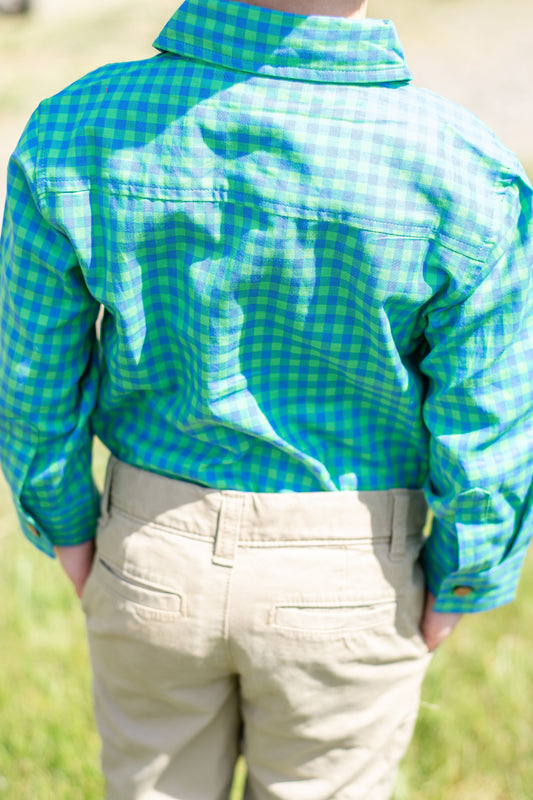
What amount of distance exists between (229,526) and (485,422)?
1.54 feet

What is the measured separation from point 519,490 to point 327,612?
0.41 m

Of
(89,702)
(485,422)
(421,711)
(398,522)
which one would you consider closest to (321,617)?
(398,522)

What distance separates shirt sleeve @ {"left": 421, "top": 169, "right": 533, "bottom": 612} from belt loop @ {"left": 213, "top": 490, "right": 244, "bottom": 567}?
1.17ft

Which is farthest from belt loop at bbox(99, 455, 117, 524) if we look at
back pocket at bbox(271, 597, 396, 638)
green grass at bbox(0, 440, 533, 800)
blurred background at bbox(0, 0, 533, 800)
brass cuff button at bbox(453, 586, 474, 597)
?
green grass at bbox(0, 440, 533, 800)

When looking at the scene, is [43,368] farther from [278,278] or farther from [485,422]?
[485,422]

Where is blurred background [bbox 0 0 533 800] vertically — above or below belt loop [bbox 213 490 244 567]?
below

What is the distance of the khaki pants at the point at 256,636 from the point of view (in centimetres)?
149

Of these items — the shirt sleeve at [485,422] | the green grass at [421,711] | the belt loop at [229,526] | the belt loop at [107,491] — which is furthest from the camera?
the green grass at [421,711]

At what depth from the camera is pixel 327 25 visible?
47.8 inches

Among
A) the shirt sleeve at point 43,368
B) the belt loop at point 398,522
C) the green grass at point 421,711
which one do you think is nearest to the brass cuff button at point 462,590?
the belt loop at point 398,522

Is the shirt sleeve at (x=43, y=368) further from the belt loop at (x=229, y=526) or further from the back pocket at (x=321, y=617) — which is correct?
the back pocket at (x=321, y=617)

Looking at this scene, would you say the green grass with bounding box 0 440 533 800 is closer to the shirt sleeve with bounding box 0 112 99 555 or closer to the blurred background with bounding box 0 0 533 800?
the blurred background with bounding box 0 0 533 800

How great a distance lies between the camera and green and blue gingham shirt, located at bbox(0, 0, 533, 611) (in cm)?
122

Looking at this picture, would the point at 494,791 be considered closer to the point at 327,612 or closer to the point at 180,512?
the point at 327,612
